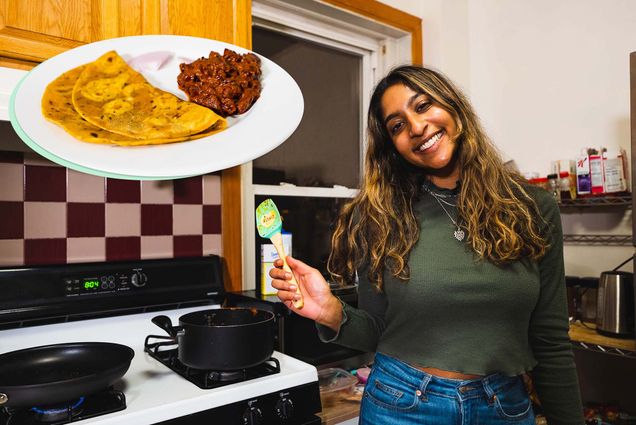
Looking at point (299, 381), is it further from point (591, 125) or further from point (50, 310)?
point (591, 125)

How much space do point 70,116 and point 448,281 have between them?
0.86 metres

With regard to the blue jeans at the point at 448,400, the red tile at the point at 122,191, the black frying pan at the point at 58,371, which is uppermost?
the red tile at the point at 122,191

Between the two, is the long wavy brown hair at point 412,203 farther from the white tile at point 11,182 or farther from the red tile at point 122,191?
the white tile at point 11,182

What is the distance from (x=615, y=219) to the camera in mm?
2062

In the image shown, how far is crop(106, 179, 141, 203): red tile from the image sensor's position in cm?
155

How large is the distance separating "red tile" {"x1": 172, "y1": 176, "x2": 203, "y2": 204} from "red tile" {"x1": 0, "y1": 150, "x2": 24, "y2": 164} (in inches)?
17.9

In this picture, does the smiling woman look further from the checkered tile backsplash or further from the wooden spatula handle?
the checkered tile backsplash

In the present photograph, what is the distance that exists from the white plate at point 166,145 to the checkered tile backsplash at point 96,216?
2.09ft

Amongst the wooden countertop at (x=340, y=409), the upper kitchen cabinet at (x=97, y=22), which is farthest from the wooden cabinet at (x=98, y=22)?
the wooden countertop at (x=340, y=409)

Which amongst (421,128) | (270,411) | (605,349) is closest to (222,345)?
(270,411)

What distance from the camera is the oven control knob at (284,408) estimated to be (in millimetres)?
1157

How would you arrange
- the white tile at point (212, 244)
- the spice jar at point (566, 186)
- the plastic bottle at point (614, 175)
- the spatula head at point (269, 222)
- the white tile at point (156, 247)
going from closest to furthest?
the spatula head at point (269, 222), the white tile at point (156, 247), the white tile at point (212, 244), the plastic bottle at point (614, 175), the spice jar at point (566, 186)

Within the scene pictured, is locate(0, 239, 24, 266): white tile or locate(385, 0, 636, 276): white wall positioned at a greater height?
locate(385, 0, 636, 276): white wall

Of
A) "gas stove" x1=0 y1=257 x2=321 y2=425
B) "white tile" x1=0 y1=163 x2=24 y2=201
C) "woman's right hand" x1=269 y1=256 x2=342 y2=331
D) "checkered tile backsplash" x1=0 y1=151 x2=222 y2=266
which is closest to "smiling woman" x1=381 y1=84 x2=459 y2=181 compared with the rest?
"woman's right hand" x1=269 y1=256 x2=342 y2=331
